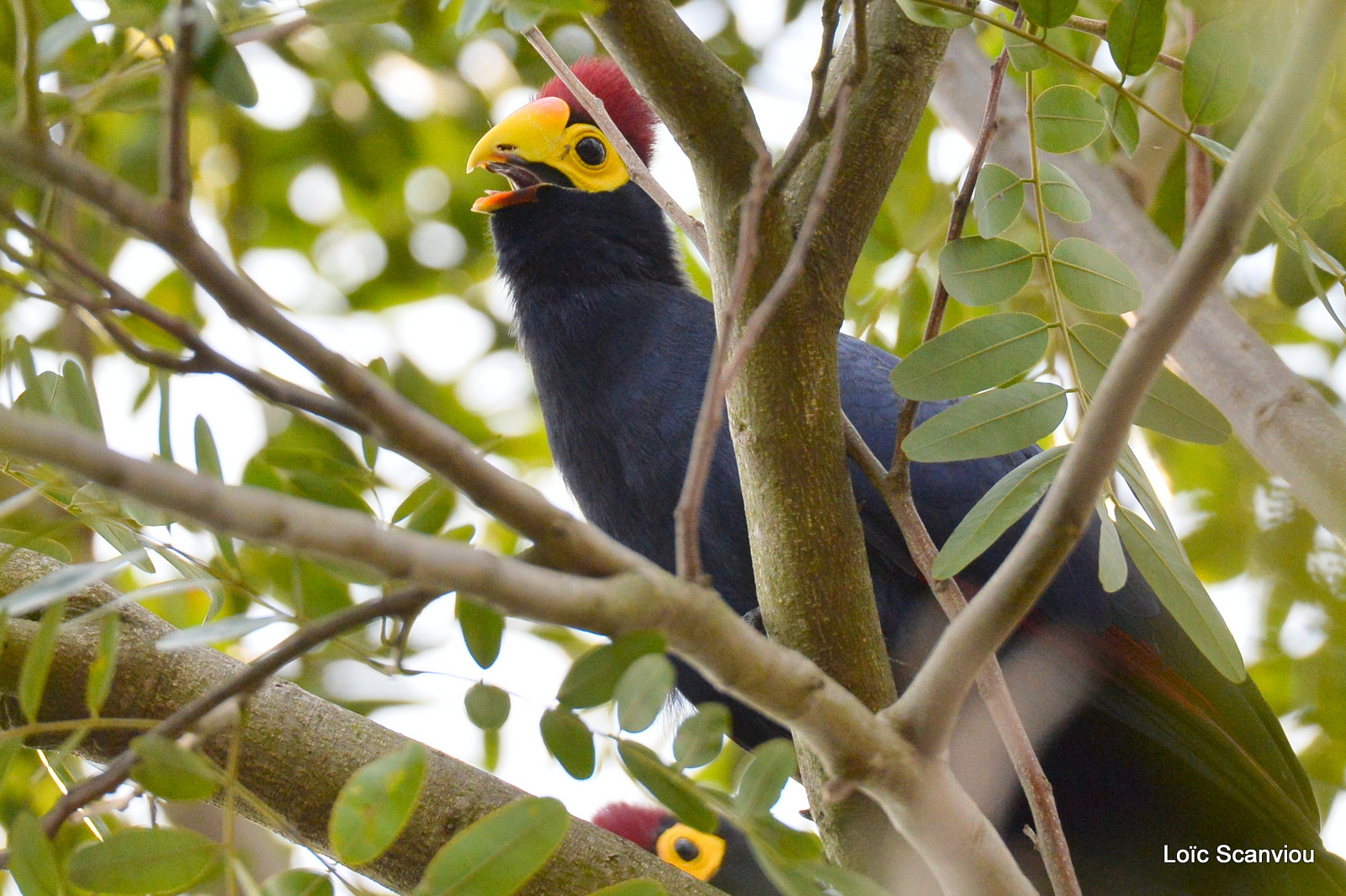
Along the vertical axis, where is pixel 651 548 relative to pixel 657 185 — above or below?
below

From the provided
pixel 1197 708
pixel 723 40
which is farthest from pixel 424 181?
pixel 1197 708

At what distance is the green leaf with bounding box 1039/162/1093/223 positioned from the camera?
1.98 meters

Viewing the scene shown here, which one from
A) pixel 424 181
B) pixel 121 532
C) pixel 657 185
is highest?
pixel 424 181

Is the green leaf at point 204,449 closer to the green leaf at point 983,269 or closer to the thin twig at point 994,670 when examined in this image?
the thin twig at point 994,670

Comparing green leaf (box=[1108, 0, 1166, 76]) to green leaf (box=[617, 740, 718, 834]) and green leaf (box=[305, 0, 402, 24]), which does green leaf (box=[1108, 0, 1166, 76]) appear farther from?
green leaf (box=[617, 740, 718, 834])

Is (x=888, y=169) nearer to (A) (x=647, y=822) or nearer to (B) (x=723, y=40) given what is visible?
(B) (x=723, y=40)

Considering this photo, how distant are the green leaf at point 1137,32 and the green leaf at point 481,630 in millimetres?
1162

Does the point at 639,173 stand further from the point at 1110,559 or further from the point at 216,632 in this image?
the point at 216,632

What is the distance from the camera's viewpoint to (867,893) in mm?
1417

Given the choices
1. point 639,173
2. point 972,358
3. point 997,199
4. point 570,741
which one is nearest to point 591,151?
point 639,173

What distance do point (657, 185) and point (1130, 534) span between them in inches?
35.9

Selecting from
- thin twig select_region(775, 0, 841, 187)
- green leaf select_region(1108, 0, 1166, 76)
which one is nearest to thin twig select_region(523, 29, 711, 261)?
thin twig select_region(775, 0, 841, 187)

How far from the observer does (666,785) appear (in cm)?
142

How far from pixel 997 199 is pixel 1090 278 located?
0.65 feet
